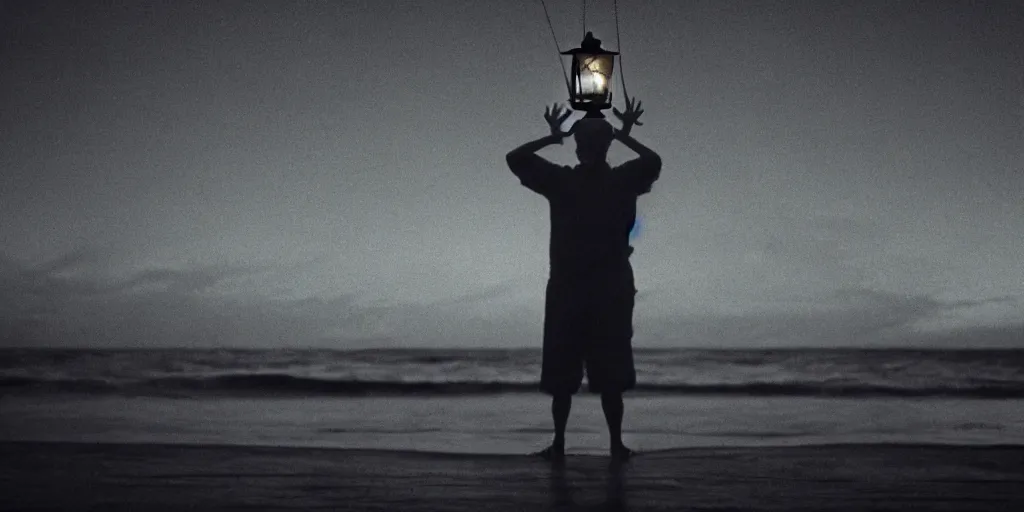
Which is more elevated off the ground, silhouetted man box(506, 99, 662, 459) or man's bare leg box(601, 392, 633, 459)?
silhouetted man box(506, 99, 662, 459)

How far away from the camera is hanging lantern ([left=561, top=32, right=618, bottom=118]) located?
653 centimetres

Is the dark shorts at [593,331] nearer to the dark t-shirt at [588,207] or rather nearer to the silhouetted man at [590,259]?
the silhouetted man at [590,259]

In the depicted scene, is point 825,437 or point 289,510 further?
point 825,437

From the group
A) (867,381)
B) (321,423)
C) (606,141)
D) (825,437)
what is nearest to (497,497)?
(606,141)

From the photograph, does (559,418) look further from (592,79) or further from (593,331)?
(592,79)

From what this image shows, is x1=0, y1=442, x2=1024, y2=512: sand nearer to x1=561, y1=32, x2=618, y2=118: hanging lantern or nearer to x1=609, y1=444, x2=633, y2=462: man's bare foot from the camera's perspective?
x1=609, y1=444, x2=633, y2=462: man's bare foot

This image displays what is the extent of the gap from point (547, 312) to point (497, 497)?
1.85 m

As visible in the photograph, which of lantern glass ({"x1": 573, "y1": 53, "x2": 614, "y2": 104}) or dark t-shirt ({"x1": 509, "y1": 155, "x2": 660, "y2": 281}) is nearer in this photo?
dark t-shirt ({"x1": 509, "y1": 155, "x2": 660, "y2": 281})

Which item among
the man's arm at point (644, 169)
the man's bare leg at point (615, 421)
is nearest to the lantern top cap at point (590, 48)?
the man's arm at point (644, 169)

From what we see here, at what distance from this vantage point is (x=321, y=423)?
972cm

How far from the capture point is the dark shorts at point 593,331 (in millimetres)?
5641

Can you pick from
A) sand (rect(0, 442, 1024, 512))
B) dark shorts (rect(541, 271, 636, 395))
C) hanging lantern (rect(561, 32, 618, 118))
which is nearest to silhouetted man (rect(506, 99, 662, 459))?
dark shorts (rect(541, 271, 636, 395))

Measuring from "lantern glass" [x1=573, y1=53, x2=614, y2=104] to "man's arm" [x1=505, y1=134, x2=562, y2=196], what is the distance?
37.6 inches

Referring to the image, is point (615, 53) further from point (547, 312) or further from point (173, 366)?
point (173, 366)
